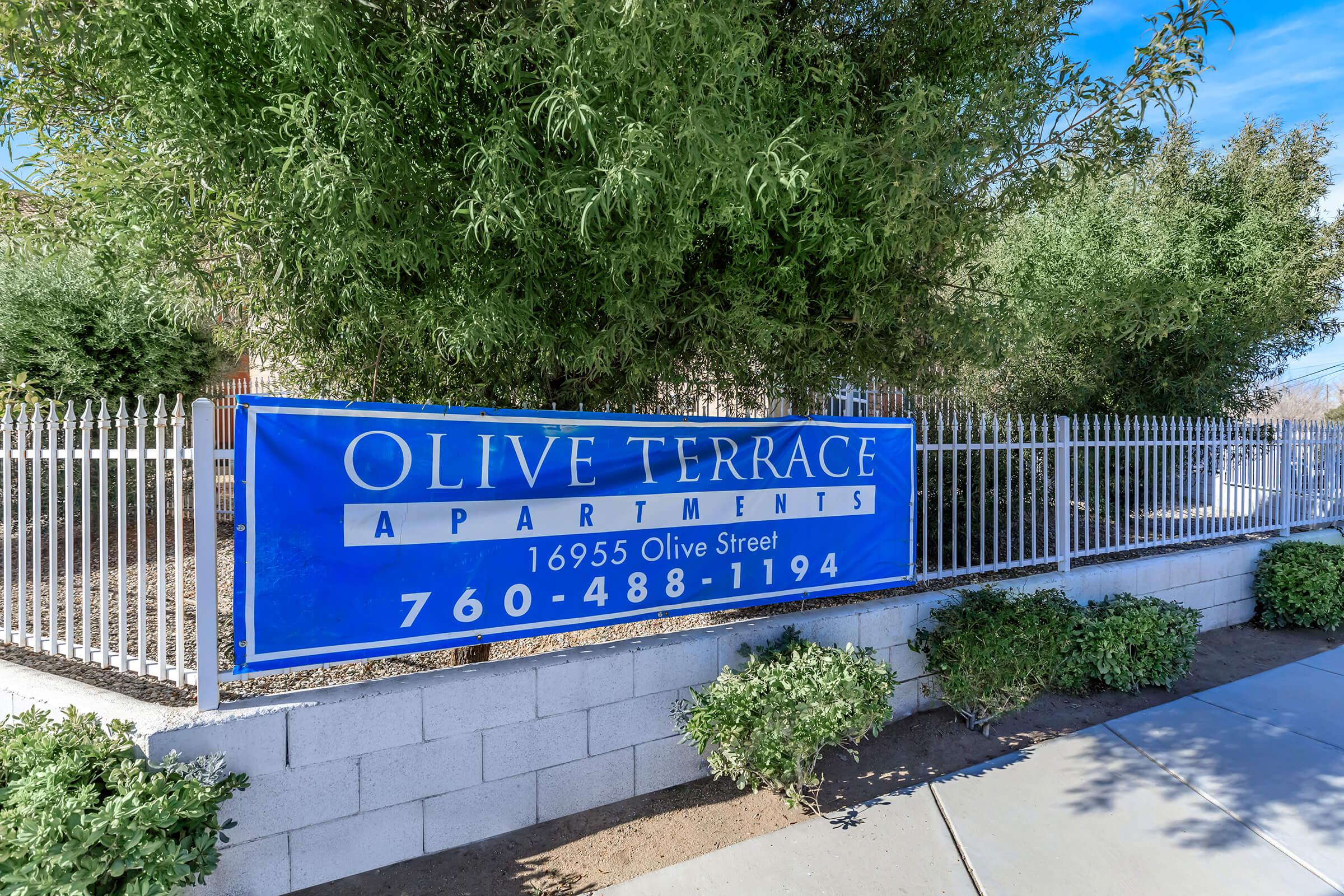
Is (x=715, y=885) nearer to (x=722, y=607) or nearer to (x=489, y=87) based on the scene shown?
(x=722, y=607)

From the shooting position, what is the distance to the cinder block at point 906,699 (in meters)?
4.37

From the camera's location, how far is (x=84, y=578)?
3289mm

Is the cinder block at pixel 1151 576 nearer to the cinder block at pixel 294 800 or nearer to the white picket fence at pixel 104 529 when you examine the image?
the cinder block at pixel 294 800

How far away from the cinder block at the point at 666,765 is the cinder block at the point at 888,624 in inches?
50.3

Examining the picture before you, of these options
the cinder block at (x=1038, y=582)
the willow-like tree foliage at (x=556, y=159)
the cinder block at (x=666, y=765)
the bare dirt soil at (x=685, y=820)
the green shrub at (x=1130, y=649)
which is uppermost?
the willow-like tree foliage at (x=556, y=159)

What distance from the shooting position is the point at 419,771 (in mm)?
3010

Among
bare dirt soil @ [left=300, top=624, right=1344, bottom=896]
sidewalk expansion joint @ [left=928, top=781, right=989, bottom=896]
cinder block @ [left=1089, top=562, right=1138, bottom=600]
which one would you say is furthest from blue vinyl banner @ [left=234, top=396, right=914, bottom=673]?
cinder block @ [left=1089, top=562, right=1138, bottom=600]

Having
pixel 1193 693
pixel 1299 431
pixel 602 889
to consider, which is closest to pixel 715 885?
pixel 602 889

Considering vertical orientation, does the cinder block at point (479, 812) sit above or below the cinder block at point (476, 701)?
below

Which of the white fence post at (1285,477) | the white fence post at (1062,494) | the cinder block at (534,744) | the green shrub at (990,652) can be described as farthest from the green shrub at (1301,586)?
the cinder block at (534,744)

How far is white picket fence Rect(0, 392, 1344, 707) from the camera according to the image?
2.95m

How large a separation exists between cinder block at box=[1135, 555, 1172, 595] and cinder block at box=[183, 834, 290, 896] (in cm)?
623

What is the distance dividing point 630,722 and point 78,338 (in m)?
8.86

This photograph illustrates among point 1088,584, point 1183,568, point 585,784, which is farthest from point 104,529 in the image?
point 1183,568
